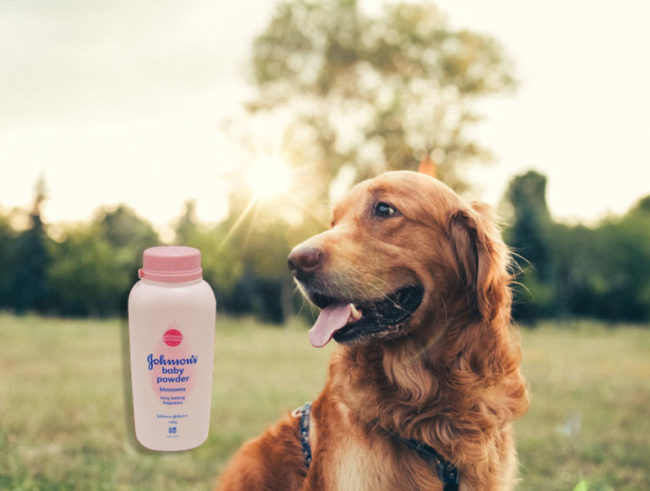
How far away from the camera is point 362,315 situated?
2752 millimetres

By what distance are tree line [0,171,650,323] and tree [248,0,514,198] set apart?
3899mm

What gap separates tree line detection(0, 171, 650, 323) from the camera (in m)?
12.6

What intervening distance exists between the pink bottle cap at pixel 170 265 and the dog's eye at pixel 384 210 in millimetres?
944

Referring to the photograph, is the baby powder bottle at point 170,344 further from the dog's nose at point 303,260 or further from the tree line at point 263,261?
the tree line at point 263,261

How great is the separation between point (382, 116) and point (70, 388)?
15.0 meters

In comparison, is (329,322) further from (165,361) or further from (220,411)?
(220,411)

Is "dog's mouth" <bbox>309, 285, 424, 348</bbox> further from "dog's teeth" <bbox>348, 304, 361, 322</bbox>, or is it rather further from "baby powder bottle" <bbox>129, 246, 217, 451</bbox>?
"baby powder bottle" <bbox>129, 246, 217, 451</bbox>

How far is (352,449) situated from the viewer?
2689 millimetres

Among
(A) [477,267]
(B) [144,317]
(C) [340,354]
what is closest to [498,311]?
(A) [477,267]

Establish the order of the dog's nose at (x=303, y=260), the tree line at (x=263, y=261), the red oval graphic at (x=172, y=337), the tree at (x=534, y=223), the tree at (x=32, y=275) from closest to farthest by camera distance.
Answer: the dog's nose at (x=303, y=260)
the red oval graphic at (x=172, y=337)
the tree line at (x=263, y=261)
the tree at (x=32, y=275)
the tree at (x=534, y=223)

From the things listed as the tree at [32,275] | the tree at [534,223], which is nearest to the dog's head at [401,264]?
the tree at [32,275]

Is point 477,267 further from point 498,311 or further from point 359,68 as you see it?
point 359,68

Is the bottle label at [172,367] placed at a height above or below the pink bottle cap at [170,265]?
below

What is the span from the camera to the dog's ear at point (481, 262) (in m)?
2.80
